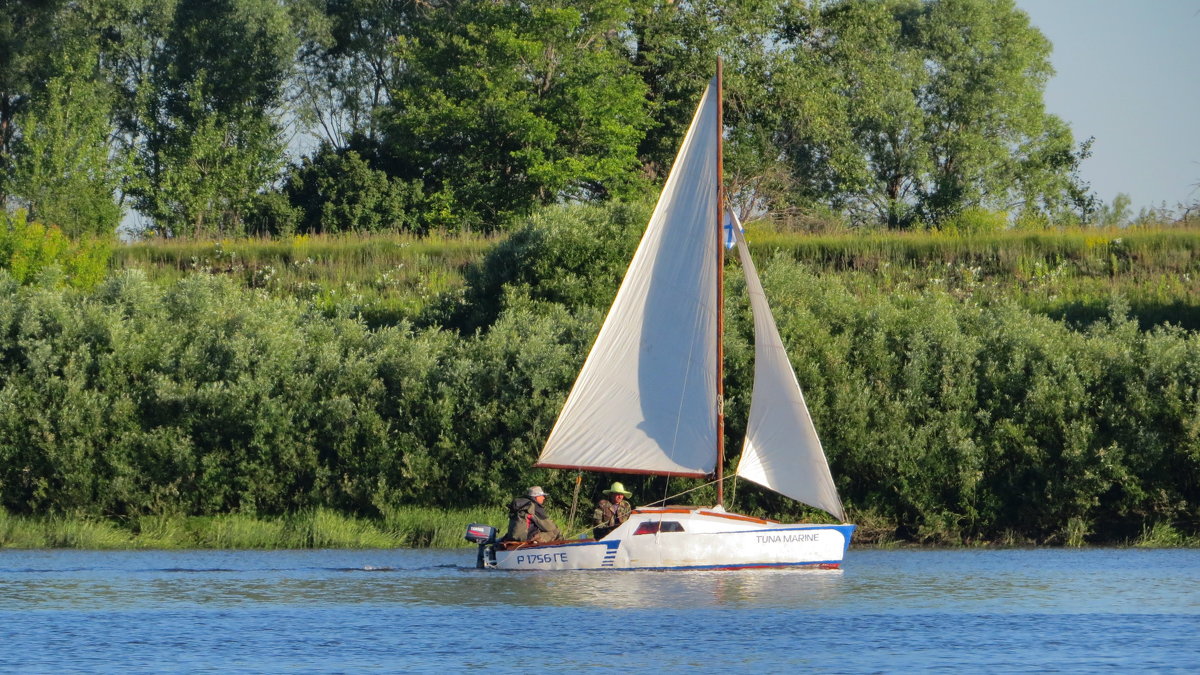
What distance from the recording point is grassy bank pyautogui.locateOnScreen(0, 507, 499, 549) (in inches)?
1471

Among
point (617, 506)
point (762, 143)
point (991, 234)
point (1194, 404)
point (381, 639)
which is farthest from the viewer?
point (762, 143)

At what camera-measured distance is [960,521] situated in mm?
38219

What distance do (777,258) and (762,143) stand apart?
26.4 metres

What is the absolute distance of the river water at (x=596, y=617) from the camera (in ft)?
68.5

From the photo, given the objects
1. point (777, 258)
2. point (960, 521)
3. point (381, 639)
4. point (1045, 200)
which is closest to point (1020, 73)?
point (1045, 200)

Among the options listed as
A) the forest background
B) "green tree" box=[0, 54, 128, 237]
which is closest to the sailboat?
the forest background

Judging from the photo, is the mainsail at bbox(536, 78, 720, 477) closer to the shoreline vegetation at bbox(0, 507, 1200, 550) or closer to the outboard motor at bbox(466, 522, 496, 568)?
the outboard motor at bbox(466, 522, 496, 568)

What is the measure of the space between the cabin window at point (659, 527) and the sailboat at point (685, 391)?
28 cm

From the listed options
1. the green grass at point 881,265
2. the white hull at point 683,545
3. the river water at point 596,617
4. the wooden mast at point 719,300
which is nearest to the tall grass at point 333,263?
the green grass at point 881,265

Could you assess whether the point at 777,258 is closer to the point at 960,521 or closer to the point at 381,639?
the point at 960,521

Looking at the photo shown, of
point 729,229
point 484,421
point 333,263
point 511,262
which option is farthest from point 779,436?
point 333,263

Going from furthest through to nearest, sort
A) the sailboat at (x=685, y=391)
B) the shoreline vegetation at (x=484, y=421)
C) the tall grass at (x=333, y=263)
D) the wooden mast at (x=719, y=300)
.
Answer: the tall grass at (x=333, y=263) < the shoreline vegetation at (x=484, y=421) < the wooden mast at (x=719, y=300) < the sailboat at (x=685, y=391)

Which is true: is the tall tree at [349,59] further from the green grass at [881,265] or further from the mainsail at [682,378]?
the mainsail at [682,378]

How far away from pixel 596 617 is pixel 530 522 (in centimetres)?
574
